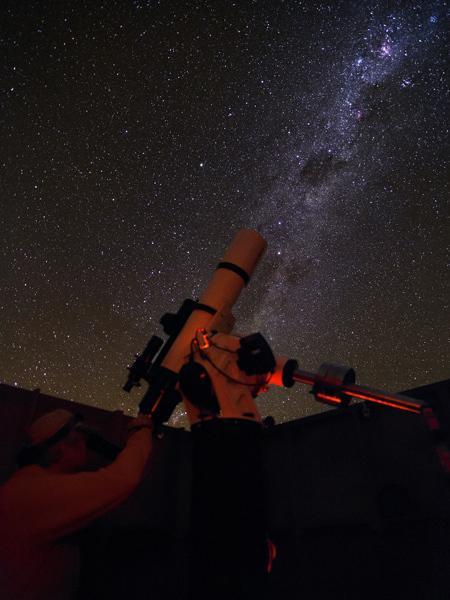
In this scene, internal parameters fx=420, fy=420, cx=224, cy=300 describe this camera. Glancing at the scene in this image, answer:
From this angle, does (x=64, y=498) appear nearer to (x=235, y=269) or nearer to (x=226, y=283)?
(x=226, y=283)

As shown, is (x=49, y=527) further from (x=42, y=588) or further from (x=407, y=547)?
(x=407, y=547)

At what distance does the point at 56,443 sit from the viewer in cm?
205

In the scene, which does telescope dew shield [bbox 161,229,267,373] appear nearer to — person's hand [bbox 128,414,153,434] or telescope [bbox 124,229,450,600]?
telescope [bbox 124,229,450,600]

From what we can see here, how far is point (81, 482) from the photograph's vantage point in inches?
69.2

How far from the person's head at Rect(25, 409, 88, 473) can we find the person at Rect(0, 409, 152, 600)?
11 centimetres

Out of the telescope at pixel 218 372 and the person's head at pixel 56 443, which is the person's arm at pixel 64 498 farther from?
the telescope at pixel 218 372

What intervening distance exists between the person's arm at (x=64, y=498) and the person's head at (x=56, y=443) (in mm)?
204

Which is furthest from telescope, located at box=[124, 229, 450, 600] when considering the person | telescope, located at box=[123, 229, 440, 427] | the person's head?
the person's head

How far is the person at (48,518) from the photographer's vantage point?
1.67 meters

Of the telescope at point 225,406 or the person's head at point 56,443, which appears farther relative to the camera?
the person's head at point 56,443

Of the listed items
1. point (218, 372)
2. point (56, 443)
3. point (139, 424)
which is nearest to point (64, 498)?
point (56, 443)

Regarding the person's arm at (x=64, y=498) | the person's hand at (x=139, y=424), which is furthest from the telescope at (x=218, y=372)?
the person's arm at (x=64, y=498)

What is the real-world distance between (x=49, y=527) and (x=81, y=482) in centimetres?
19

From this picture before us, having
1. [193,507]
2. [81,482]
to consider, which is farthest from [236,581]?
[81,482]
